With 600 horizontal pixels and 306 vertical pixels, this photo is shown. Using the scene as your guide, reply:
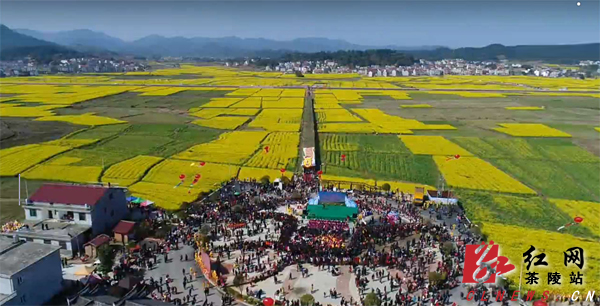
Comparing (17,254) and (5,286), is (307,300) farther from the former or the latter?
(17,254)

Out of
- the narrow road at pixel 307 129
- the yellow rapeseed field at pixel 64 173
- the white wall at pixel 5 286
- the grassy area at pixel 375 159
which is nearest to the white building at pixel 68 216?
the white wall at pixel 5 286

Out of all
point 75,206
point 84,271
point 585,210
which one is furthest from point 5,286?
point 585,210

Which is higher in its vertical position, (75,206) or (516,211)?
(75,206)

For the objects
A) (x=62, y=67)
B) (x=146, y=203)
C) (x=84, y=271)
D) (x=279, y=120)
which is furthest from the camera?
(x=62, y=67)

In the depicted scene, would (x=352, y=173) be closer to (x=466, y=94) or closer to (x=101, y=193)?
(x=101, y=193)

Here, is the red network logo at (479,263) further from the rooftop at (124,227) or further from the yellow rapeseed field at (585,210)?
the rooftop at (124,227)

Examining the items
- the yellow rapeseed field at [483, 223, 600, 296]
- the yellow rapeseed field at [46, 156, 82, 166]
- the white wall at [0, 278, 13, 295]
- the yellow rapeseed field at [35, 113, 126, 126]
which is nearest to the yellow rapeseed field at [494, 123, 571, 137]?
the yellow rapeseed field at [483, 223, 600, 296]
